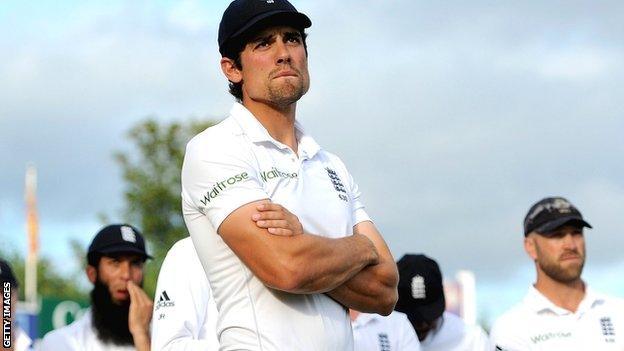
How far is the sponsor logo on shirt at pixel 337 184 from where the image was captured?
6121 millimetres

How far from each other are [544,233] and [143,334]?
2946 mm

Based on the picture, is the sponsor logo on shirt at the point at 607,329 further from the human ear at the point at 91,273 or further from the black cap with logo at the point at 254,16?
the black cap with logo at the point at 254,16

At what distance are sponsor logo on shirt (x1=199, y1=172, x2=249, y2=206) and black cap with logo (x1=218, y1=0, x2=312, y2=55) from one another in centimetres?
67

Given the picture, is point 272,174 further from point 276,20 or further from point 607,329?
point 607,329

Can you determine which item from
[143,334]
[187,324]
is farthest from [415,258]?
[187,324]

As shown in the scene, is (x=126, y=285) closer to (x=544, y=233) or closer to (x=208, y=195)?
(x=544, y=233)

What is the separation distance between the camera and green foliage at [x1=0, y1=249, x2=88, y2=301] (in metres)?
55.2

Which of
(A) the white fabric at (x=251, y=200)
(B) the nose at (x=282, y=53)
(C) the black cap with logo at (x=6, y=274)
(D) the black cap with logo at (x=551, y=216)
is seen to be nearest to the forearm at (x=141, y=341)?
(C) the black cap with logo at (x=6, y=274)

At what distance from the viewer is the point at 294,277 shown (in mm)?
5590

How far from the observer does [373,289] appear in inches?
233

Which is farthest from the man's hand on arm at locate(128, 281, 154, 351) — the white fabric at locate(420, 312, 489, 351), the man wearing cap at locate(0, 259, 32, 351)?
the white fabric at locate(420, 312, 489, 351)

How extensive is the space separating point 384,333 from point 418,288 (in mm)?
824

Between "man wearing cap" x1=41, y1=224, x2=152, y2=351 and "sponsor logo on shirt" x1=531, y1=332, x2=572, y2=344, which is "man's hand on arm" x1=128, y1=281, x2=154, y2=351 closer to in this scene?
"man wearing cap" x1=41, y1=224, x2=152, y2=351

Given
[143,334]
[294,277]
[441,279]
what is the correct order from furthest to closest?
[441,279] → [143,334] → [294,277]
